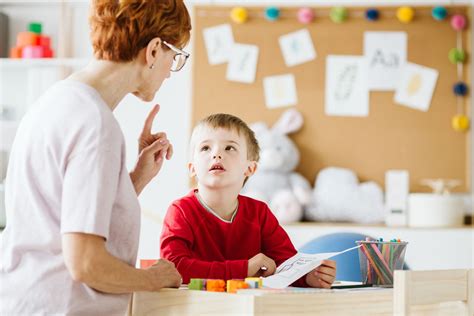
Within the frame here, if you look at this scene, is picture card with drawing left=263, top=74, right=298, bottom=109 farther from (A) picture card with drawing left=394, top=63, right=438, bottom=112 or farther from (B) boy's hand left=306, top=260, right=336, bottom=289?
(B) boy's hand left=306, top=260, right=336, bottom=289

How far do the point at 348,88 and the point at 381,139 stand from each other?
0.27 metres

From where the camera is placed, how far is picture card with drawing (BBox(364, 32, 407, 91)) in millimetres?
3477

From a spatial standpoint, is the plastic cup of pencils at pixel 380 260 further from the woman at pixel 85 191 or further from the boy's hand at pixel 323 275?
the woman at pixel 85 191

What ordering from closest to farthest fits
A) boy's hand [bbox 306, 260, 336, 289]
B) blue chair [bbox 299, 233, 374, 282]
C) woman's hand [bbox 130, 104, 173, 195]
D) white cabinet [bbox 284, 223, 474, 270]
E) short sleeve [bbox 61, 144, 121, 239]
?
short sleeve [bbox 61, 144, 121, 239], boy's hand [bbox 306, 260, 336, 289], woman's hand [bbox 130, 104, 173, 195], blue chair [bbox 299, 233, 374, 282], white cabinet [bbox 284, 223, 474, 270]

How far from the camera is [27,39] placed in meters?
3.61

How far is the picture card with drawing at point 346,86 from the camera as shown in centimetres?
348

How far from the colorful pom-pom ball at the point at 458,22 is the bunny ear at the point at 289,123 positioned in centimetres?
78

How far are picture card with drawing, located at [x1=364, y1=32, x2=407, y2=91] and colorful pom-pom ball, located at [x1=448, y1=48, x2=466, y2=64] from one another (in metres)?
0.20

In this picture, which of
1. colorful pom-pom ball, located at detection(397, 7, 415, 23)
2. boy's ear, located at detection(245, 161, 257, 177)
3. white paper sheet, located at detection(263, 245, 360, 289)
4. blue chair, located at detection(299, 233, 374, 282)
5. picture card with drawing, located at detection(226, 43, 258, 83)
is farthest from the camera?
picture card with drawing, located at detection(226, 43, 258, 83)

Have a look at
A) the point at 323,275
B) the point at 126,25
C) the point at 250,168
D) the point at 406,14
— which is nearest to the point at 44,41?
the point at 406,14

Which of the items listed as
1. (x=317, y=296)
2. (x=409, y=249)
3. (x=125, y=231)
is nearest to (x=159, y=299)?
(x=125, y=231)

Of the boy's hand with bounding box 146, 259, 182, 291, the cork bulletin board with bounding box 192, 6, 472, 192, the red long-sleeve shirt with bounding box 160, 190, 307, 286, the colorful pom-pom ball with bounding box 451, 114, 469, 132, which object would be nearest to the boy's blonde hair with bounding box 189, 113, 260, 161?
the red long-sleeve shirt with bounding box 160, 190, 307, 286

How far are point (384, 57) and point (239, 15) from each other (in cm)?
68

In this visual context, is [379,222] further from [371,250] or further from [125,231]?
[125,231]
